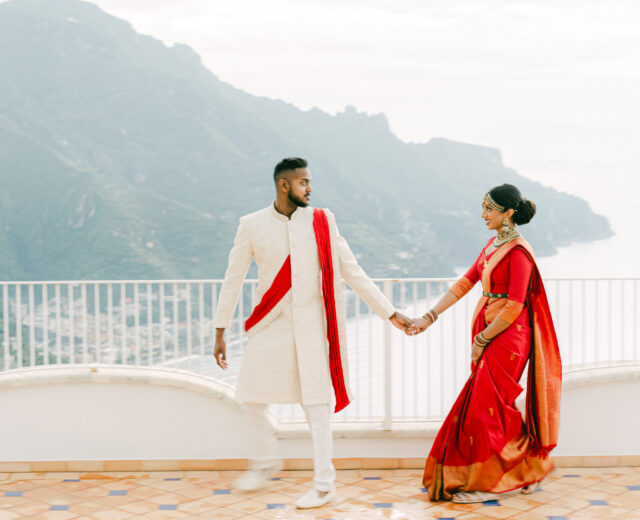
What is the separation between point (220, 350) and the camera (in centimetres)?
324

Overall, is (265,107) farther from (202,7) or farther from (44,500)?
(44,500)

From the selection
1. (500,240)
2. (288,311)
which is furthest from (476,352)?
(288,311)

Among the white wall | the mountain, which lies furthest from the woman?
the mountain

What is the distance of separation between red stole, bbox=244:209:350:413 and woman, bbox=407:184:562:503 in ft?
1.18

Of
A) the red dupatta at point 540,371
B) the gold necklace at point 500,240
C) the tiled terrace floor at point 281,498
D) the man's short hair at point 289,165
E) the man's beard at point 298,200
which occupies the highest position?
the man's short hair at point 289,165

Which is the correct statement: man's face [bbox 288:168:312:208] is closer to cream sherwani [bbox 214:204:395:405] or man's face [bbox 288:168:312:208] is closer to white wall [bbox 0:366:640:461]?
cream sherwani [bbox 214:204:395:405]

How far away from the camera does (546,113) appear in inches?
2625

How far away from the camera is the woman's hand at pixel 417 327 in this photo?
329 cm

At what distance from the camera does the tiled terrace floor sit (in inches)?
121

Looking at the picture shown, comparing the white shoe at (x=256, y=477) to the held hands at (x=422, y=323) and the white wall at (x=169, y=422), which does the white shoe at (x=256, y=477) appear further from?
the held hands at (x=422, y=323)

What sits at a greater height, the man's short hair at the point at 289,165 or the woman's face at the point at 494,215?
the man's short hair at the point at 289,165

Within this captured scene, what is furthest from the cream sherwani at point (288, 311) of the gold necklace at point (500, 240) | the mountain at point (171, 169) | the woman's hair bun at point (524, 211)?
the mountain at point (171, 169)

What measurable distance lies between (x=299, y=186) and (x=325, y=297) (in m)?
0.47

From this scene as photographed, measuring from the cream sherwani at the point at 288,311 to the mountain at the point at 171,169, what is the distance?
32893mm
